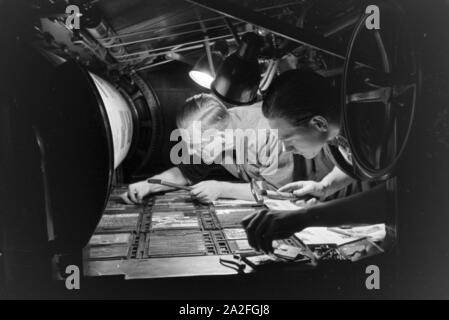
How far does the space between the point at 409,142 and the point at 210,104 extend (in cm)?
107

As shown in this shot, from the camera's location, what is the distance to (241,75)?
7.02 feet

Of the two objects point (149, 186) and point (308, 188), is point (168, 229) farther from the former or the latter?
point (308, 188)

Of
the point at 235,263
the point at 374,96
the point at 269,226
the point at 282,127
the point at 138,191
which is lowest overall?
the point at 235,263

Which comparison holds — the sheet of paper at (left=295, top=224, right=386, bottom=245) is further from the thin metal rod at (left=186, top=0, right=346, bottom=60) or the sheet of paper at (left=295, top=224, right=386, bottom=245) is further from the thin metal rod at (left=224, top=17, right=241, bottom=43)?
the thin metal rod at (left=224, top=17, right=241, bottom=43)

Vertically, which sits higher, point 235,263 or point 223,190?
point 223,190

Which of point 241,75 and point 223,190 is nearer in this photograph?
point 241,75

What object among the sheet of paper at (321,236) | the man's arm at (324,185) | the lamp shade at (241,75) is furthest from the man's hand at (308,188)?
the lamp shade at (241,75)

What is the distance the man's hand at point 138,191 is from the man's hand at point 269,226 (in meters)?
0.50

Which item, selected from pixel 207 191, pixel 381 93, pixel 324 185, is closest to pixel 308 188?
pixel 324 185

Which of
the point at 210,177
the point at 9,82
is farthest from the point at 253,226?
the point at 9,82

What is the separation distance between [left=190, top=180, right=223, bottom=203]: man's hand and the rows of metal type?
34mm

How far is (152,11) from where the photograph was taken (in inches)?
83.5

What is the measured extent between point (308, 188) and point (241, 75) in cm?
66

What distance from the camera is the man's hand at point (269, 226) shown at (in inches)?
86.0
